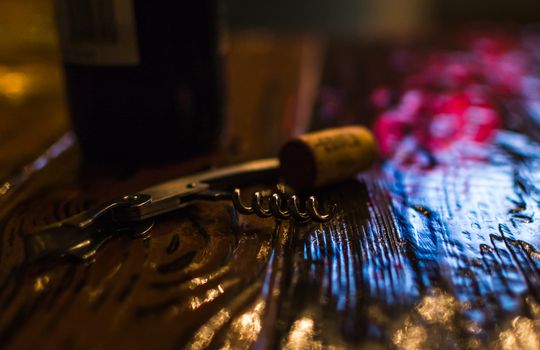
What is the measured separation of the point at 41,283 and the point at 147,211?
97mm

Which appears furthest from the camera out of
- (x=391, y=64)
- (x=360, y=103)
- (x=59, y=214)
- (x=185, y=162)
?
(x=391, y=64)

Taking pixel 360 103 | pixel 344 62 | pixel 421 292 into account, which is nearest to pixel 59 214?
pixel 421 292

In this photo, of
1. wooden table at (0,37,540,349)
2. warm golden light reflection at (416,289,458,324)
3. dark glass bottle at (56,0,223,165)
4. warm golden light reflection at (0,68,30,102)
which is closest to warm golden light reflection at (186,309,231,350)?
wooden table at (0,37,540,349)

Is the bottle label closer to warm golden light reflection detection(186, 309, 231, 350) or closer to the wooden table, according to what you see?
the wooden table

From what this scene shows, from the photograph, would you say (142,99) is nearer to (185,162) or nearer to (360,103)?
(185,162)

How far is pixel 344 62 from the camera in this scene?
1.26 metres

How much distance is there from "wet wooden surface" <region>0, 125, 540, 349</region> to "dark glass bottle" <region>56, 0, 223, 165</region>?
0.11 m

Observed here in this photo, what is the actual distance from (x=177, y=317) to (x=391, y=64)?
1.04 meters

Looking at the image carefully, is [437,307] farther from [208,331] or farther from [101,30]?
[101,30]

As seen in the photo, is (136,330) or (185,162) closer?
(136,330)

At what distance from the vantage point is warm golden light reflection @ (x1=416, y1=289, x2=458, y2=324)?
1.08ft

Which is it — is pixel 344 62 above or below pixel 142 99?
below

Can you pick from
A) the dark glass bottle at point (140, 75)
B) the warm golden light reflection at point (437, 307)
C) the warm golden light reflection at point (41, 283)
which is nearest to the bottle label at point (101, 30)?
the dark glass bottle at point (140, 75)

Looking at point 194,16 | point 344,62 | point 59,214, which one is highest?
point 194,16
